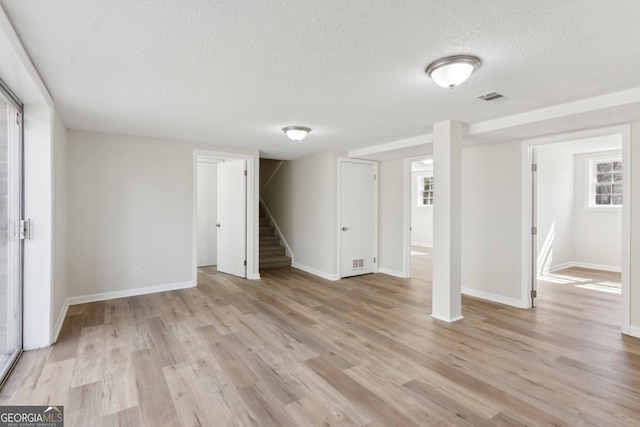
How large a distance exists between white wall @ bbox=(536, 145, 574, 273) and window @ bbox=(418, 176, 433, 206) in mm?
3819

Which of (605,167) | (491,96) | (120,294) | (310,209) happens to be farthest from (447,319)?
(605,167)

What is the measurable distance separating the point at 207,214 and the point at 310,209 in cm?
221

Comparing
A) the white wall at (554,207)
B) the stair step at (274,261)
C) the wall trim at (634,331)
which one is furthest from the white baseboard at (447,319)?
the stair step at (274,261)

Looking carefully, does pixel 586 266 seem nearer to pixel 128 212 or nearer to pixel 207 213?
pixel 207 213

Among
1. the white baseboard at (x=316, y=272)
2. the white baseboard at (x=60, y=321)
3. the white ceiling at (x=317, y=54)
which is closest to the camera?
the white ceiling at (x=317, y=54)

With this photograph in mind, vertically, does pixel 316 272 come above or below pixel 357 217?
below

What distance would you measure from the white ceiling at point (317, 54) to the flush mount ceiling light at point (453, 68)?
0.07 meters

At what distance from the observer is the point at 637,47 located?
1.90 metres

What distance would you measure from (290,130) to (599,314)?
422 cm

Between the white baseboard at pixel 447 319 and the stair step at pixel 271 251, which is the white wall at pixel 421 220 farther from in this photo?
the white baseboard at pixel 447 319

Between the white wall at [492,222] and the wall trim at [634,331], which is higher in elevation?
the white wall at [492,222]

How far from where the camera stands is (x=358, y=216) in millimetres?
5695

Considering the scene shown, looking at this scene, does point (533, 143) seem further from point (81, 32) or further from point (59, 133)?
point (59, 133)

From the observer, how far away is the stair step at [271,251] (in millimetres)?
6668
